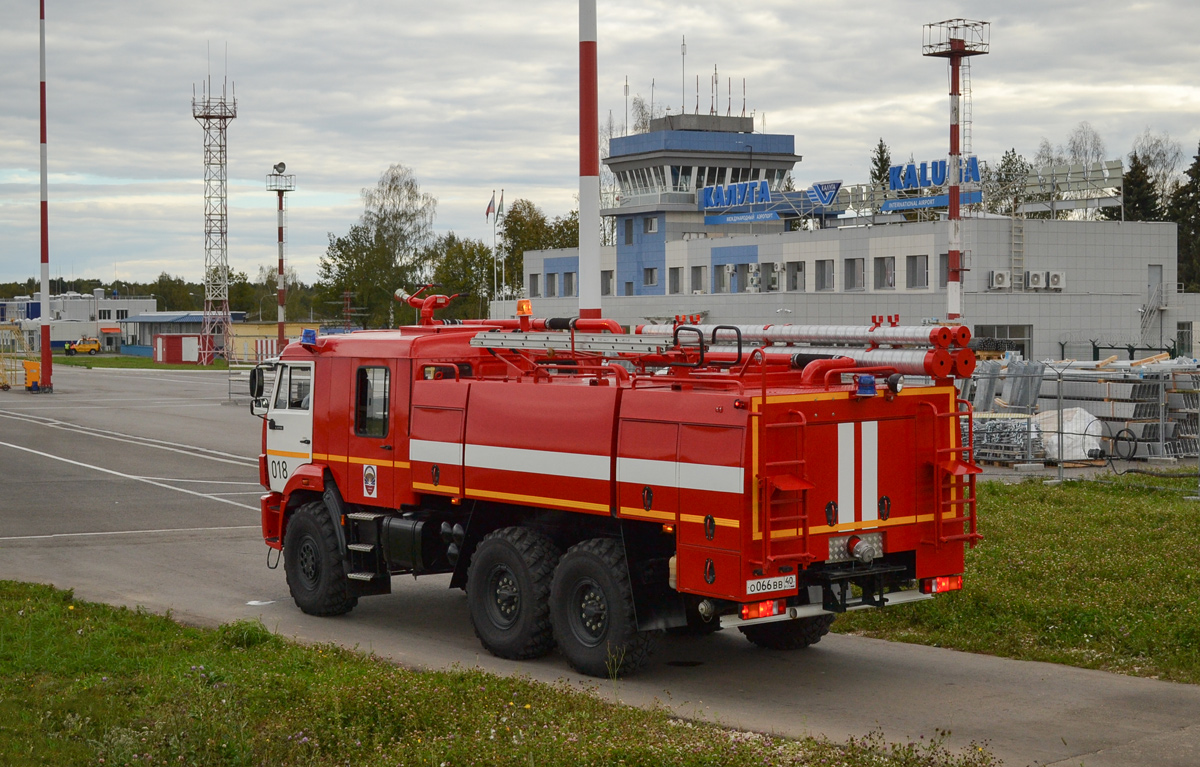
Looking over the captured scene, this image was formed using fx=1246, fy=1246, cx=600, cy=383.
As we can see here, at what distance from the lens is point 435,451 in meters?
12.1

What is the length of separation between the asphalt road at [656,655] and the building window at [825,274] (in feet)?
135

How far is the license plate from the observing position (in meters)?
9.27

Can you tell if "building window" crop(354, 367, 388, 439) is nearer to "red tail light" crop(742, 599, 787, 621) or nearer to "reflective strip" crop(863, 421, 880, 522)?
"red tail light" crop(742, 599, 787, 621)

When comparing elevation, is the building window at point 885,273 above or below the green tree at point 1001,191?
below

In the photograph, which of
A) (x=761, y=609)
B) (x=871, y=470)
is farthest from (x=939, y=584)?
(x=761, y=609)

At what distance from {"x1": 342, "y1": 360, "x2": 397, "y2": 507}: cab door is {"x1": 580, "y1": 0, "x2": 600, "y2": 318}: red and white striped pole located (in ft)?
16.3

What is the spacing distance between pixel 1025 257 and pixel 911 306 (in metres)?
5.68

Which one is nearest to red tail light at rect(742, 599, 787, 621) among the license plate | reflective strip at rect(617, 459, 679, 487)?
the license plate

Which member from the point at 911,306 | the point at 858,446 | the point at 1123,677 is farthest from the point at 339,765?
the point at 911,306

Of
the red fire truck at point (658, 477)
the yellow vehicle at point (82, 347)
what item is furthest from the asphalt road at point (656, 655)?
the yellow vehicle at point (82, 347)

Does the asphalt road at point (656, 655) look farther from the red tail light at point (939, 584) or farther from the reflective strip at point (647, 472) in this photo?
the reflective strip at point (647, 472)

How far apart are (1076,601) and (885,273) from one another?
47546 mm

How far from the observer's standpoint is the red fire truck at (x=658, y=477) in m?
9.46

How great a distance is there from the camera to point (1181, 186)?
3725 inches
